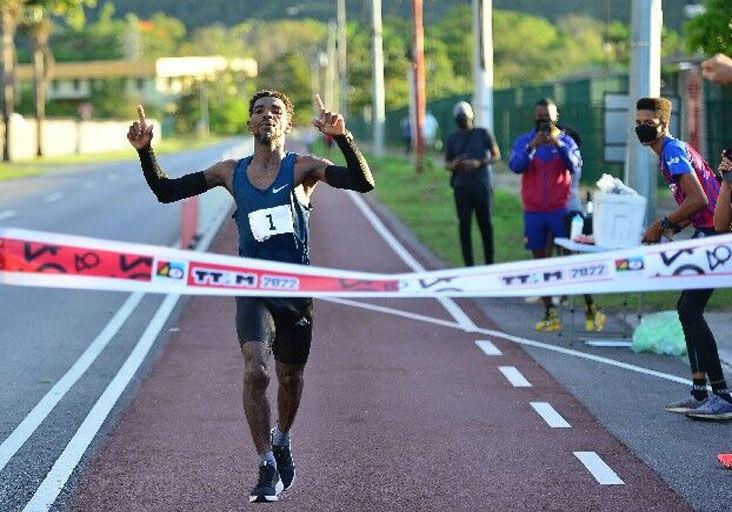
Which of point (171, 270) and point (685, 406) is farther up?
point (171, 270)

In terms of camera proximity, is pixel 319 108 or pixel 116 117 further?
pixel 116 117

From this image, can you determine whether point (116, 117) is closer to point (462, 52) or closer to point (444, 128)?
point (462, 52)

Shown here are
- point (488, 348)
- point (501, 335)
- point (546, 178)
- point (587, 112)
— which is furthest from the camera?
point (587, 112)

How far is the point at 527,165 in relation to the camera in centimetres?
1407

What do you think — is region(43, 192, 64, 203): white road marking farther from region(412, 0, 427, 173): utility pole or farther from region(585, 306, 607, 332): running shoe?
region(585, 306, 607, 332): running shoe

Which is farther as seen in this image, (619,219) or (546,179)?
(546,179)

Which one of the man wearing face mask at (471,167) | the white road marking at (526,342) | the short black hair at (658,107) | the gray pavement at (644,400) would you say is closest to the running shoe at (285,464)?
the gray pavement at (644,400)

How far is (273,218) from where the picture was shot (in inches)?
297

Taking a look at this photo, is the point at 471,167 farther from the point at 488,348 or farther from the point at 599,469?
the point at 599,469

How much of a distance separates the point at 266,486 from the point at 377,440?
170cm

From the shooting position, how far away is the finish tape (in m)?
7.40

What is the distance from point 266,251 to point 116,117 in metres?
180

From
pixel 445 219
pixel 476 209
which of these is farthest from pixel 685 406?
pixel 445 219

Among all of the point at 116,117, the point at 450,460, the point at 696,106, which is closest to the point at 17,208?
the point at 696,106
